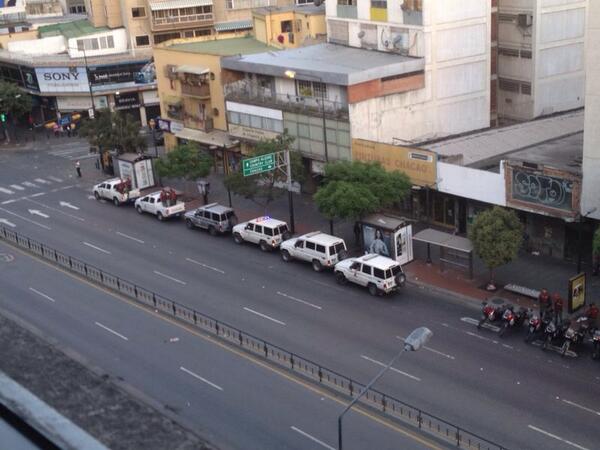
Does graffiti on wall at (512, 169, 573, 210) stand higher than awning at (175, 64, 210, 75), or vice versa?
awning at (175, 64, 210, 75)

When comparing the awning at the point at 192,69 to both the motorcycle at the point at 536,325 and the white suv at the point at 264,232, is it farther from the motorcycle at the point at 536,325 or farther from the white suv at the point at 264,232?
the motorcycle at the point at 536,325

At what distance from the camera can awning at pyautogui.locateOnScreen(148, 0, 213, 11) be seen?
3147 inches

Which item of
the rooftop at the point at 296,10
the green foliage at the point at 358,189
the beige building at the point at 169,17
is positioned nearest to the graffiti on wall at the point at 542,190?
the green foliage at the point at 358,189

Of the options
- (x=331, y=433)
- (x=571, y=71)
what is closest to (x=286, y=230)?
(x=331, y=433)

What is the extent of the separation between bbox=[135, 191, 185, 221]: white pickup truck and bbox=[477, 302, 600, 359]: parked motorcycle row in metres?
22.4

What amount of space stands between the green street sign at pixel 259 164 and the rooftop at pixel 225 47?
50.2ft

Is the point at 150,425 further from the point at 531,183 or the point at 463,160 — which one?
the point at 463,160

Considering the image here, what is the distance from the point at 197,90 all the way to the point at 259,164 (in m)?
17.2

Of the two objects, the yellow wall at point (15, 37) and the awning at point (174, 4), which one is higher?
the awning at point (174, 4)

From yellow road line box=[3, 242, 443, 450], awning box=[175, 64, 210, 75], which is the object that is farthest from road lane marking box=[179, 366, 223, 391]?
awning box=[175, 64, 210, 75]

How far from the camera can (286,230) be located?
146 feet

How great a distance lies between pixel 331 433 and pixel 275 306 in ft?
37.0

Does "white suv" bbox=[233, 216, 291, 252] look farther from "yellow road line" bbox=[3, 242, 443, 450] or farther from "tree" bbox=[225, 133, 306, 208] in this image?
"yellow road line" bbox=[3, 242, 443, 450]

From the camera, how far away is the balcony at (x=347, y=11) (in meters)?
53.7
